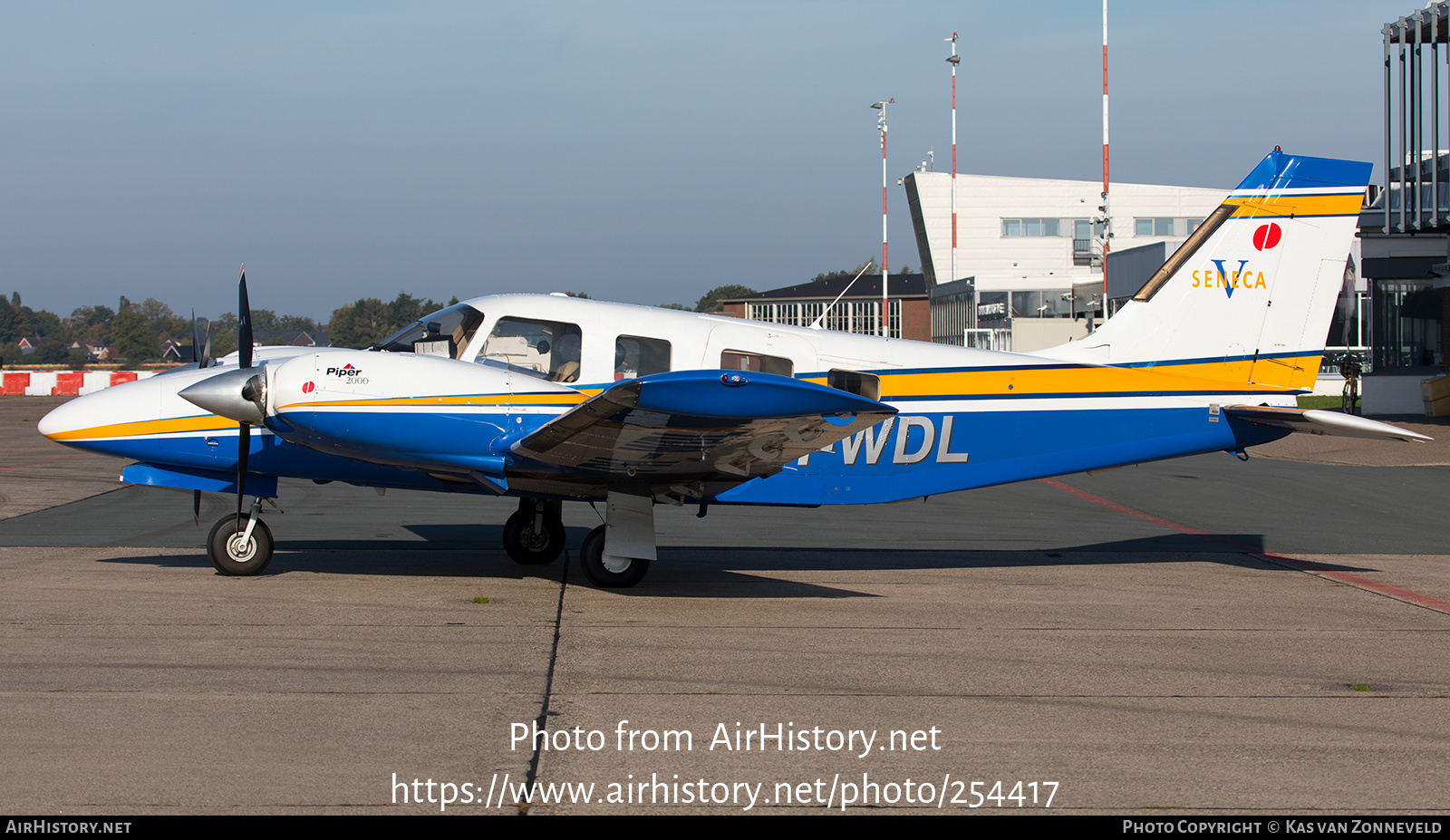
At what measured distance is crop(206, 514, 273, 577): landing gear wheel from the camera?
28.5ft

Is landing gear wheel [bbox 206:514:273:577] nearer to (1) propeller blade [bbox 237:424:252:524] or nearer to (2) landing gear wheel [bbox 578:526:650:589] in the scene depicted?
(1) propeller blade [bbox 237:424:252:524]

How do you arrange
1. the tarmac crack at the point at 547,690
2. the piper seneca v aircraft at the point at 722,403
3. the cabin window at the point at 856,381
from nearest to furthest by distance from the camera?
the tarmac crack at the point at 547,690, the piper seneca v aircraft at the point at 722,403, the cabin window at the point at 856,381

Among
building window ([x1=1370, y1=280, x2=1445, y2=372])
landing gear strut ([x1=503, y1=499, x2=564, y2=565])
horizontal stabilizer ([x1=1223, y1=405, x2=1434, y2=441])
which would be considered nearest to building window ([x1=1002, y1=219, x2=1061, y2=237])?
building window ([x1=1370, y1=280, x2=1445, y2=372])

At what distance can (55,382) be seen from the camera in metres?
50.4

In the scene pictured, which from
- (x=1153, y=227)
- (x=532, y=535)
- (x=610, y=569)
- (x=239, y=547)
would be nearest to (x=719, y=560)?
(x=532, y=535)

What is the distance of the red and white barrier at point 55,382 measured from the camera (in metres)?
49.2

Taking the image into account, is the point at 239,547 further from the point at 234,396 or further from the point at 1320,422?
the point at 1320,422

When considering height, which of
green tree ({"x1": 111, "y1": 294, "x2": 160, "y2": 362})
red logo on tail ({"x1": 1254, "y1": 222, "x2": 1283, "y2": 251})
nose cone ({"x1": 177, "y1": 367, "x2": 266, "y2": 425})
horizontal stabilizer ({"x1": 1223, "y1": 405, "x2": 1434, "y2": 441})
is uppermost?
green tree ({"x1": 111, "y1": 294, "x2": 160, "y2": 362})

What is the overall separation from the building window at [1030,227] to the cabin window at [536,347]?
5618cm

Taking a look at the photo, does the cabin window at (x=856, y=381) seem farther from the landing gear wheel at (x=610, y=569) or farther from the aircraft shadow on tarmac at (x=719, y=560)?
the landing gear wheel at (x=610, y=569)

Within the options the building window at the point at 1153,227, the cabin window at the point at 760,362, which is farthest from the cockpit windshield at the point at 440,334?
the building window at the point at 1153,227

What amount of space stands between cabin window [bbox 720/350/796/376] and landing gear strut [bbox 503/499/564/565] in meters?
2.28

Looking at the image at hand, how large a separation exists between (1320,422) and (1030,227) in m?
55.0

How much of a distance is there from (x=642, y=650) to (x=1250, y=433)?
6.21m
